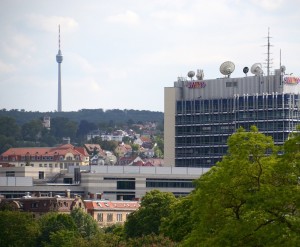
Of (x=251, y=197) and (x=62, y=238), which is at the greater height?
(x=251, y=197)

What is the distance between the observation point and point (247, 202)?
Result: 86.4 meters

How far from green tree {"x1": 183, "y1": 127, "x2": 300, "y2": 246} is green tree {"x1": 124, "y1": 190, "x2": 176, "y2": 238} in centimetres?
8842

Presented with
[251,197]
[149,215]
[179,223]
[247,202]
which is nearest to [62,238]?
[149,215]

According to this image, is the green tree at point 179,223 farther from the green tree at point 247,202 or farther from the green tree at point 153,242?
the green tree at point 247,202

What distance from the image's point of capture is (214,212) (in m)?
88.2

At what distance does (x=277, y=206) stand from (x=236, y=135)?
21.9ft

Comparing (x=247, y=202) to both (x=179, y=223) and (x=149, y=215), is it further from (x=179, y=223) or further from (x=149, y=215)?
(x=149, y=215)

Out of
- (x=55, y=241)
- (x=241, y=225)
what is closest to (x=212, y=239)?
(x=241, y=225)

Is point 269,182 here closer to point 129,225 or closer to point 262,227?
point 262,227

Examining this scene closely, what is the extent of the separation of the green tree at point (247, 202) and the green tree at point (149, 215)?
88418 mm

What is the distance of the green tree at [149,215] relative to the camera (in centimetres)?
18100

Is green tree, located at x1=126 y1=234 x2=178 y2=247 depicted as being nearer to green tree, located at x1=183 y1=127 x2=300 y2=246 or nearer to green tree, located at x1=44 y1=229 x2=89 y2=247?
green tree, located at x1=44 y1=229 x2=89 y2=247

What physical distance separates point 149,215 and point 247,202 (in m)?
99.5

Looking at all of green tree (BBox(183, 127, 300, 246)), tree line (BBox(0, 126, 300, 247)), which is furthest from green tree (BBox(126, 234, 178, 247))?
green tree (BBox(183, 127, 300, 246))
